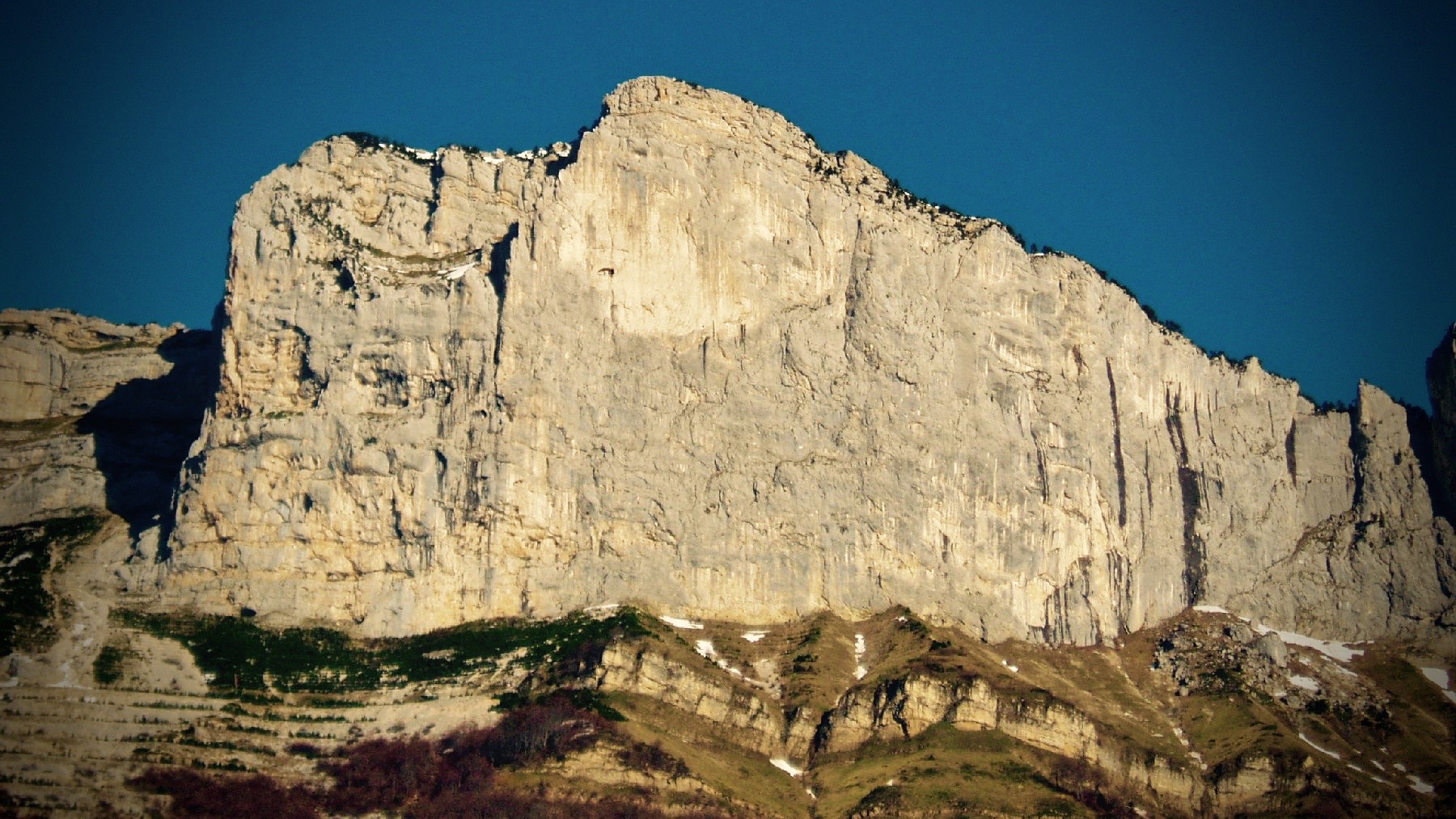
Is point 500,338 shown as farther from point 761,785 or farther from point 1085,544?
point 1085,544

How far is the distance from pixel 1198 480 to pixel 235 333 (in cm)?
7901

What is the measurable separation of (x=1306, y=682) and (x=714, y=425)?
4871cm

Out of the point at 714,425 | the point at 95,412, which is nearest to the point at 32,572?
the point at 95,412

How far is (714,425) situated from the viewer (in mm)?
138000

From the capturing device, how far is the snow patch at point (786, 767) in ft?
391

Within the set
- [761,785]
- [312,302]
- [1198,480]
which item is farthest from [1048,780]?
[312,302]

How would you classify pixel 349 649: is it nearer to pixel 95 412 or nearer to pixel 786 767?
pixel 786 767

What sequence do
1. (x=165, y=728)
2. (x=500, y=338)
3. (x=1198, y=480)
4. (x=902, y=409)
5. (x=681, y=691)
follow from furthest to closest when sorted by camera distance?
(x=1198, y=480), (x=902, y=409), (x=500, y=338), (x=681, y=691), (x=165, y=728)

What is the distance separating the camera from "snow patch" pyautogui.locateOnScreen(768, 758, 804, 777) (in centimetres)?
11906

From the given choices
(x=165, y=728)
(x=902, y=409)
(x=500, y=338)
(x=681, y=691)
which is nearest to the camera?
(x=165, y=728)

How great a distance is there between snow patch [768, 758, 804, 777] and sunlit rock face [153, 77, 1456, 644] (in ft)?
51.2

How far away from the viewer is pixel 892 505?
14000 centimetres

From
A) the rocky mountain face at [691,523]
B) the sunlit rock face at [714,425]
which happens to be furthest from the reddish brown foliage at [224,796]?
the sunlit rock face at [714,425]

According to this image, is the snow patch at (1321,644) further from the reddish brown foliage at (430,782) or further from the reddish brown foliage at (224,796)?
the reddish brown foliage at (224,796)
